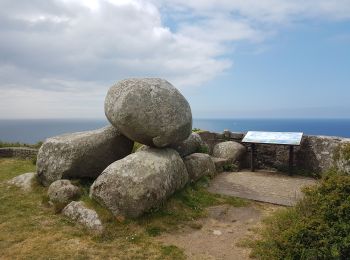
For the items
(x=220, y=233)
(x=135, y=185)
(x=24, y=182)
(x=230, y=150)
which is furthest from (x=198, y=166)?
(x=24, y=182)

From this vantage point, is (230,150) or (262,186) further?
(230,150)

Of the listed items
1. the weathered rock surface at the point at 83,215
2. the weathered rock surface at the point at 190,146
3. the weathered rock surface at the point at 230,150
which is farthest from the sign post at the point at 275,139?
the weathered rock surface at the point at 83,215

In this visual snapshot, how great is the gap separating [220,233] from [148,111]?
12.9 ft

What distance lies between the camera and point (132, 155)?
394 inches

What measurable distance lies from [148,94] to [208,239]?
444 cm

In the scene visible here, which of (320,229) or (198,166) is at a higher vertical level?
(198,166)

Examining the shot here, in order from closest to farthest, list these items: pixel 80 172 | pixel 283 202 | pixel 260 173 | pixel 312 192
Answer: pixel 312 192 → pixel 283 202 → pixel 80 172 → pixel 260 173

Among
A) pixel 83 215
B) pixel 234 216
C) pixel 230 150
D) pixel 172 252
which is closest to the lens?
pixel 172 252

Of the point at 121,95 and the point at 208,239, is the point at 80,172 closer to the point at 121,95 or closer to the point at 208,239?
the point at 121,95

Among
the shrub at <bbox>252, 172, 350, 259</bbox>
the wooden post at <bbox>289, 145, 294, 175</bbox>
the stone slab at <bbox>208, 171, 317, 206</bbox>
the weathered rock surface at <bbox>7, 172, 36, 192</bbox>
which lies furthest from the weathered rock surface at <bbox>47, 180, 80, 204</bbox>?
the wooden post at <bbox>289, 145, 294, 175</bbox>

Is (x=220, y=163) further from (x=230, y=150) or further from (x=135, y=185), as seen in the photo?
(x=135, y=185)

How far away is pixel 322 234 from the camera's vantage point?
239 inches

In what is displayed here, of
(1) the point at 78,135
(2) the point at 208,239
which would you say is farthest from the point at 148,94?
(2) the point at 208,239

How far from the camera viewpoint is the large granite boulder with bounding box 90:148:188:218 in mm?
9023
